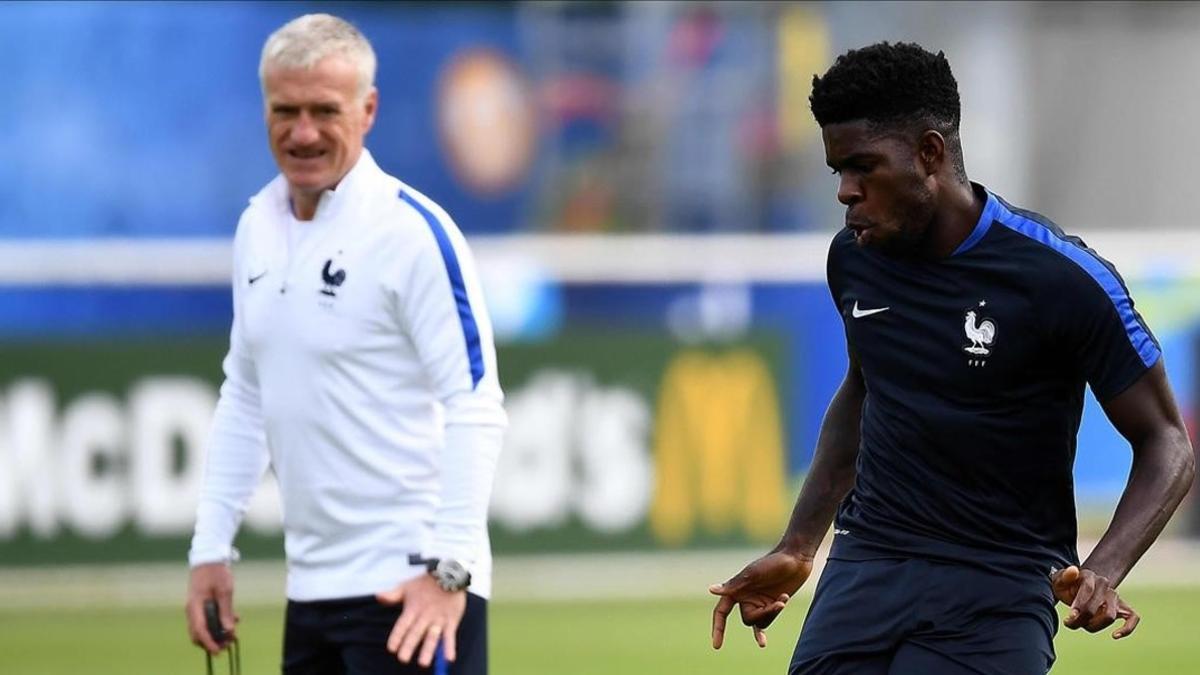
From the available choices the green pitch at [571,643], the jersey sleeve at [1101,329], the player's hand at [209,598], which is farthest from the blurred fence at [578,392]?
the jersey sleeve at [1101,329]

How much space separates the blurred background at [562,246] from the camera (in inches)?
547

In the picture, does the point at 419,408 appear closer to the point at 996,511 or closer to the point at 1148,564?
the point at 996,511

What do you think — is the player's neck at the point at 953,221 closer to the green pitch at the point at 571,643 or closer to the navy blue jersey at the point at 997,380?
the navy blue jersey at the point at 997,380

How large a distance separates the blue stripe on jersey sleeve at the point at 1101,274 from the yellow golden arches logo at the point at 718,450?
31.9 feet

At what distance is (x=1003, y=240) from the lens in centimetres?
493

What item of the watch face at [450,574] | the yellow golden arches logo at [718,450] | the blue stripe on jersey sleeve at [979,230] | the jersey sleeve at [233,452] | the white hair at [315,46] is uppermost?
the white hair at [315,46]

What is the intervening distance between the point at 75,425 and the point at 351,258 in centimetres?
908

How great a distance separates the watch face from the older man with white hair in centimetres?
4

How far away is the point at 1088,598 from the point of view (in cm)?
448

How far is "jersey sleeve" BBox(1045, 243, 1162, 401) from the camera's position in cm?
479

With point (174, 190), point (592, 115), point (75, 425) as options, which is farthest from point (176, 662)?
point (592, 115)

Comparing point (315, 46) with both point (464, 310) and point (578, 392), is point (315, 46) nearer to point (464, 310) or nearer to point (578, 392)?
point (464, 310)

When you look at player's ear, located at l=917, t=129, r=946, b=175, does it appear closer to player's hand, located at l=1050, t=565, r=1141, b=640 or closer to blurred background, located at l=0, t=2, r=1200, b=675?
player's hand, located at l=1050, t=565, r=1141, b=640

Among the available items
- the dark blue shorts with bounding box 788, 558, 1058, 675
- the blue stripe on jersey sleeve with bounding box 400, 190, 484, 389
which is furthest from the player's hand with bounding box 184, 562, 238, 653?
the dark blue shorts with bounding box 788, 558, 1058, 675
